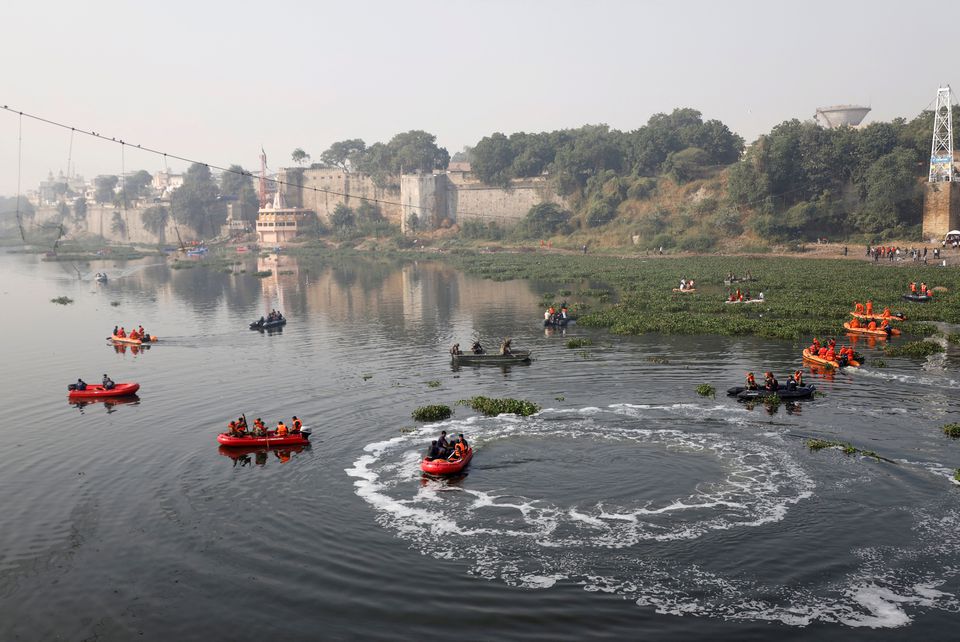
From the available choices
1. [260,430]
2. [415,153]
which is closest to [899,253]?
[260,430]

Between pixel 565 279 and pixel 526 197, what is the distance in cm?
6735

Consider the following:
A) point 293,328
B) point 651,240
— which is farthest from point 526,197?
point 293,328

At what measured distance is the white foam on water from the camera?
19.7 metres

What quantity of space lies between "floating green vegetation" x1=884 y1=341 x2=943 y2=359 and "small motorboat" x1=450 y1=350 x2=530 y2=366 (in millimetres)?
21828

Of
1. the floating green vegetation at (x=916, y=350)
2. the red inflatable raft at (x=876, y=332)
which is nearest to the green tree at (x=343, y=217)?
the red inflatable raft at (x=876, y=332)

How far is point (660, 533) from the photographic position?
23.4 metres

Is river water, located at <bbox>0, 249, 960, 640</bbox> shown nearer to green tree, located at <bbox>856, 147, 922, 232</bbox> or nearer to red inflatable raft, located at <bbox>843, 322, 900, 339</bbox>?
red inflatable raft, located at <bbox>843, 322, 900, 339</bbox>

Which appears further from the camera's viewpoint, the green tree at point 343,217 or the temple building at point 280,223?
the temple building at point 280,223

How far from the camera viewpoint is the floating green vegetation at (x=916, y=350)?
4547 cm

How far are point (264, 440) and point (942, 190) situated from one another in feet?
302

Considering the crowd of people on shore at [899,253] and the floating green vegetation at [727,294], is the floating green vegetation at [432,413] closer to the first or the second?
the floating green vegetation at [727,294]

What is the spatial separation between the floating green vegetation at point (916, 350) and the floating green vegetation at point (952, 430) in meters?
15.4

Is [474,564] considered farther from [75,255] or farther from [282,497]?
[75,255]

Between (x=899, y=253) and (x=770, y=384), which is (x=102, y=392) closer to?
(x=770, y=384)
